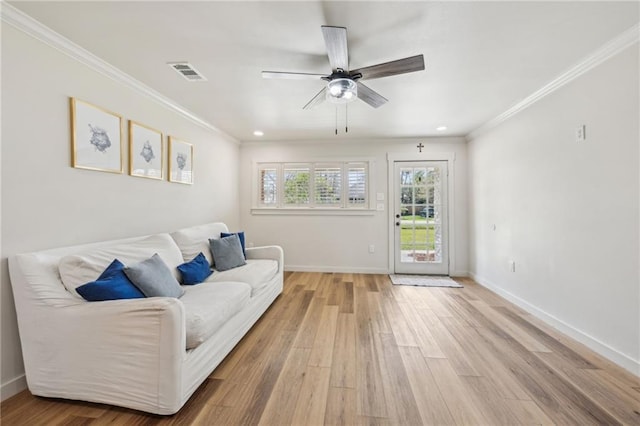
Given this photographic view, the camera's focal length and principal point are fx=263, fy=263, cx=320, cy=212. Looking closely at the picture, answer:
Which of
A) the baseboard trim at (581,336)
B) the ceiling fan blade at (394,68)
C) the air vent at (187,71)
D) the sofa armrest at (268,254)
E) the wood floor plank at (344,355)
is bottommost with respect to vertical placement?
the wood floor plank at (344,355)

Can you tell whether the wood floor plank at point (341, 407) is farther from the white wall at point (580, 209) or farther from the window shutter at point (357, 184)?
the window shutter at point (357, 184)

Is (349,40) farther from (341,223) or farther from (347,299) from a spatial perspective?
(341,223)

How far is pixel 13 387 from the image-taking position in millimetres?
1663

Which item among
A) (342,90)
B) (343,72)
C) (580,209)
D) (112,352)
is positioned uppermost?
(343,72)

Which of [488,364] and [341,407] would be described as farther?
[488,364]

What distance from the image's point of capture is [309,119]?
11.9ft

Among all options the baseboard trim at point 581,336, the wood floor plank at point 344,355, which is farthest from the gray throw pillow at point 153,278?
the baseboard trim at point 581,336

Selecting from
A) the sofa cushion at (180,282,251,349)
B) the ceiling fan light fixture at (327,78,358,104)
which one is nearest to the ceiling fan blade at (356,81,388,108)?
the ceiling fan light fixture at (327,78,358,104)

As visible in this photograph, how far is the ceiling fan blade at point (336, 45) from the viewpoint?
1.54m

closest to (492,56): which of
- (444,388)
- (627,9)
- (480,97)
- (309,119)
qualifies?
(627,9)

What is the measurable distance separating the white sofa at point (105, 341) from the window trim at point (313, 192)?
10.2ft

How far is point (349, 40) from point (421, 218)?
3437mm

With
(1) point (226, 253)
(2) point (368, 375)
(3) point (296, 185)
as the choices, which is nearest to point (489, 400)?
(2) point (368, 375)

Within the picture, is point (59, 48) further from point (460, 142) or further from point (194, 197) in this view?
point (460, 142)
